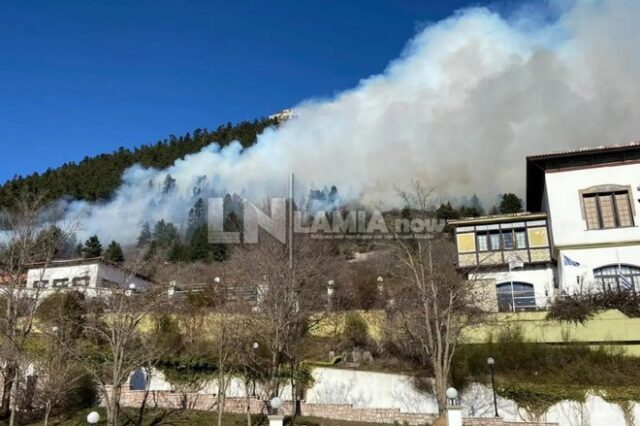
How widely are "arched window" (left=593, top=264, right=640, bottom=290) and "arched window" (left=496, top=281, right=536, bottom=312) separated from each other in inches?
124

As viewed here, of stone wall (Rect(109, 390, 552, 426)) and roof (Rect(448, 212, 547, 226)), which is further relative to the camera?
roof (Rect(448, 212, 547, 226))

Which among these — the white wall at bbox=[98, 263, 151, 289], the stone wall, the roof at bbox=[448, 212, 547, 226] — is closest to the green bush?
the stone wall

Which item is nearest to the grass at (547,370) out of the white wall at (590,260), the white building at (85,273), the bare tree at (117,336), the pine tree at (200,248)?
the white wall at (590,260)

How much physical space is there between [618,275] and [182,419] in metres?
20.3

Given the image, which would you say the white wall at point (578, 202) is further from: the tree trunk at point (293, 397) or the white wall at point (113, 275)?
the white wall at point (113, 275)

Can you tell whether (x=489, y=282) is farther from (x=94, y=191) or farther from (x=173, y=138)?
(x=173, y=138)

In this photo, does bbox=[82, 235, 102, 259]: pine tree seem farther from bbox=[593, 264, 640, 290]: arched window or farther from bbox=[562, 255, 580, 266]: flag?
bbox=[593, 264, 640, 290]: arched window

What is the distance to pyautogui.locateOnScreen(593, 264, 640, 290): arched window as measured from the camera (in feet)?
82.5

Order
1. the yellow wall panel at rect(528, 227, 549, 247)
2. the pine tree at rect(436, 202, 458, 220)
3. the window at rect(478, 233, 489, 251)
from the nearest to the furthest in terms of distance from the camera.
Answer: the yellow wall panel at rect(528, 227, 549, 247), the window at rect(478, 233, 489, 251), the pine tree at rect(436, 202, 458, 220)

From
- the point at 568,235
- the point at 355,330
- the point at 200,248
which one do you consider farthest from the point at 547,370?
the point at 200,248

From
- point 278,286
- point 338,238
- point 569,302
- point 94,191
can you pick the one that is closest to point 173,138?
point 94,191

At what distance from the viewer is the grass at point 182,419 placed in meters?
19.8

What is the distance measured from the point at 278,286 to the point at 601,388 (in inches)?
529

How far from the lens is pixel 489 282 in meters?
28.9
